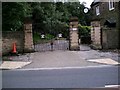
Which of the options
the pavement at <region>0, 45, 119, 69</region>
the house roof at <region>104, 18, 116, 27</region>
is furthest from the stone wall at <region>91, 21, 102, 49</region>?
the house roof at <region>104, 18, 116, 27</region>

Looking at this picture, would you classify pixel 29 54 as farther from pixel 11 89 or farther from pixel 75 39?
pixel 11 89

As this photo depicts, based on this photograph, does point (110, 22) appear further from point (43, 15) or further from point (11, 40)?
point (11, 40)

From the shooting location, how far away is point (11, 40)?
977 inches

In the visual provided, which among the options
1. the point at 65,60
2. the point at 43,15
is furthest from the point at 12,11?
the point at 43,15

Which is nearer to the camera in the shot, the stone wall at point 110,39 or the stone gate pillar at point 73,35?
the stone gate pillar at point 73,35

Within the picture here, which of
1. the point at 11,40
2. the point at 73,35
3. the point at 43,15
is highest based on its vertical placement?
the point at 43,15

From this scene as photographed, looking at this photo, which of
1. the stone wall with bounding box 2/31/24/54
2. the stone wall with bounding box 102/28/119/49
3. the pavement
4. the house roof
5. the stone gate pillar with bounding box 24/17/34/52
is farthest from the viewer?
the house roof

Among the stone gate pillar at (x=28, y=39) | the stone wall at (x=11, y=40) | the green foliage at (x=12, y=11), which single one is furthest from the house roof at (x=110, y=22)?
the stone wall at (x=11, y=40)

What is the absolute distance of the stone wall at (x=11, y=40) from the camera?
2464 centimetres

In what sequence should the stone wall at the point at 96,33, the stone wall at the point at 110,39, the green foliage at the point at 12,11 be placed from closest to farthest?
1. the green foliage at the point at 12,11
2. the stone wall at the point at 96,33
3. the stone wall at the point at 110,39

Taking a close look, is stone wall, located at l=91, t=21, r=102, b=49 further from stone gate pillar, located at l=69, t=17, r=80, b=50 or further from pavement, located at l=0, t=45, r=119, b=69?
pavement, located at l=0, t=45, r=119, b=69

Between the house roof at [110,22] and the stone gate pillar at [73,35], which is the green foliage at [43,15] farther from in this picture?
the stone gate pillar at [73,35]

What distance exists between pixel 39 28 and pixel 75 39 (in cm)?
1134

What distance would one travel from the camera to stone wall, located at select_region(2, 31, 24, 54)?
24.6 metres
